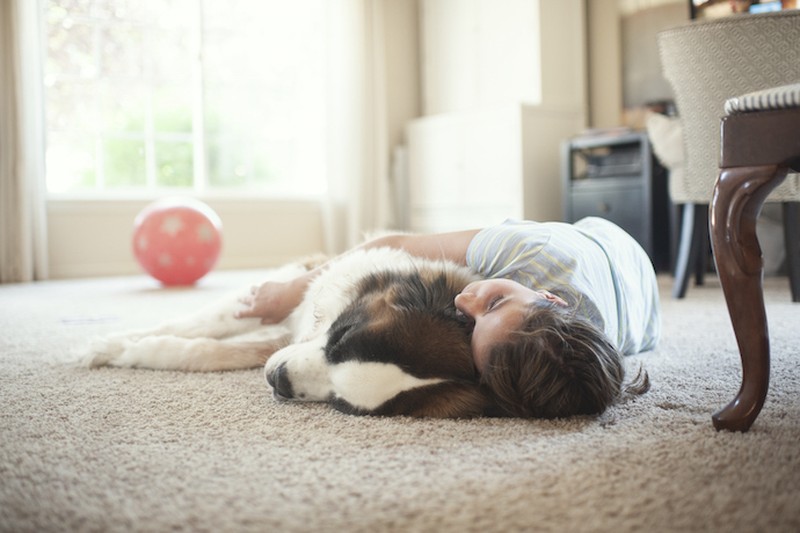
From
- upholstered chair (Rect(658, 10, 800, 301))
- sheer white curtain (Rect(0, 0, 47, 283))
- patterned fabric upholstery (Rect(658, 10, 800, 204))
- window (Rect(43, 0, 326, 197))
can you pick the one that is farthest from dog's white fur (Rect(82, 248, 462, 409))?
window (Rect(43, 0, 326, 197))

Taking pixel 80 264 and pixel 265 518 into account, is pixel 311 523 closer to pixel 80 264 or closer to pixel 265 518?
pixel 265 518

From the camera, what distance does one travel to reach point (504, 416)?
3.65 feet

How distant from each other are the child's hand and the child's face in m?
0.66

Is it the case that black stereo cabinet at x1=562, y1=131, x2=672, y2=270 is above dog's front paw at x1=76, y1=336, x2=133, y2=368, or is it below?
above

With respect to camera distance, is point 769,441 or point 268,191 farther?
point 268,191

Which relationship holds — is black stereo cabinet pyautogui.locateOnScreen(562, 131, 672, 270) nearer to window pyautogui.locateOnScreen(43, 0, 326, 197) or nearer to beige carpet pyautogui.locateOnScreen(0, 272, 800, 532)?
window pyautogui.locateOnScreen(43, 0, 326, 197)

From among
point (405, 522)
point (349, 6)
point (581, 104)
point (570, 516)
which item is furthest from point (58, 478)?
point (349, 6)

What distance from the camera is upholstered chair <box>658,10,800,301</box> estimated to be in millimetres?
2172

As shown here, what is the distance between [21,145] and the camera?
401 centimetres

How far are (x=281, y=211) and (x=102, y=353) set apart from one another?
3.54 metres

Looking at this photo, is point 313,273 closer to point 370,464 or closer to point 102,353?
point 102,353

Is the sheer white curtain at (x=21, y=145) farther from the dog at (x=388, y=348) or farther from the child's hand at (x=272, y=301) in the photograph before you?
the dog at (x=388, y=348)

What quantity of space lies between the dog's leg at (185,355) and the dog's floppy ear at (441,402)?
0.58m

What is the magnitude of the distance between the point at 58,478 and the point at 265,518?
1.04 ft
